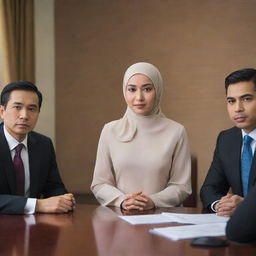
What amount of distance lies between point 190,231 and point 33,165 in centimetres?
129

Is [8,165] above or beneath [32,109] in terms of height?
beneath

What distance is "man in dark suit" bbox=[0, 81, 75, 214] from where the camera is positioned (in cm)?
266

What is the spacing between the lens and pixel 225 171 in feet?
9.12

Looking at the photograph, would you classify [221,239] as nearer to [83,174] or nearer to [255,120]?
[255,120]

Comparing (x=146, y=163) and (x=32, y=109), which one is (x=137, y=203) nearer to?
(x=146, y=163)

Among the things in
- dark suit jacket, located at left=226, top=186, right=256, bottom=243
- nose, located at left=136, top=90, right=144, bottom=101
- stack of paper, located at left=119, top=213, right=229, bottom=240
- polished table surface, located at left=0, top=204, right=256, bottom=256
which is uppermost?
nose, located at left=136, top=90, right=144, bottom=101

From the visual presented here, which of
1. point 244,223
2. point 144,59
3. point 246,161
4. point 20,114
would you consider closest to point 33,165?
point 20,114

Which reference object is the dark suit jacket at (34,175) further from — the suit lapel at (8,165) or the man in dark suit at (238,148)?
the man in dark suit at (238,148)

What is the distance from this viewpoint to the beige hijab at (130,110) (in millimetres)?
2989

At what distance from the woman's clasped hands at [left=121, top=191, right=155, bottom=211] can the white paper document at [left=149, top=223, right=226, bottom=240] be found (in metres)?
0.61

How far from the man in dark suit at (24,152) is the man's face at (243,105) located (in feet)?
3.67

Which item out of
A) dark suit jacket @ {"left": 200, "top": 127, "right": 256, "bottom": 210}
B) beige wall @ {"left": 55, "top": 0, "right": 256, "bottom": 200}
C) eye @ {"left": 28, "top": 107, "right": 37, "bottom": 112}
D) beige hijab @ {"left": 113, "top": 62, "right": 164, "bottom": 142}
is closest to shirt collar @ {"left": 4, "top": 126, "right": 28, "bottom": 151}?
eye @ {"left": 28, "top": 107, "right": 37, "bottom": 112}

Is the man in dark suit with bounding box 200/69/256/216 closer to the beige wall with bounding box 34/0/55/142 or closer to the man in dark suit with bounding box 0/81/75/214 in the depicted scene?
the man in dark suit with bounding box 0/81/75/214

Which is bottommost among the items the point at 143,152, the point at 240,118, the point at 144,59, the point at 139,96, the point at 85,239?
the point at 85,239
